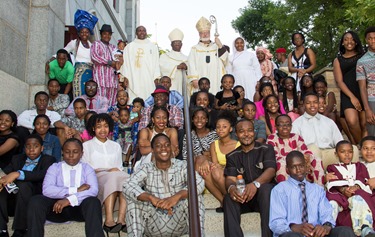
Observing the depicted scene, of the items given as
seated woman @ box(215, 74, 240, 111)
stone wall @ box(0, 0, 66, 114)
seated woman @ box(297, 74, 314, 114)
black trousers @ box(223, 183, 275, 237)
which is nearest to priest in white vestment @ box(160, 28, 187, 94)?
seated woman @ box(215, 74, 240, 111)

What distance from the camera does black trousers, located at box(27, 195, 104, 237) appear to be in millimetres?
4453

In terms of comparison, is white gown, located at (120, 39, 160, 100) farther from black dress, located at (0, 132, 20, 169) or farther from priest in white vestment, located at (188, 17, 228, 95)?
black dress, located at (0, 132, 20, 169)

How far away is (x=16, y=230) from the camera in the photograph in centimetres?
474

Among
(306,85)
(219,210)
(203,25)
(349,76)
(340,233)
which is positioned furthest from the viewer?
(203,25)

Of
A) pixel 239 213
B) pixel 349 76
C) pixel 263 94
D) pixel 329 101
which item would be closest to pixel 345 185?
pixel 239 213

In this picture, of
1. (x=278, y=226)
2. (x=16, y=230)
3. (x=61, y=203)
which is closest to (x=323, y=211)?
(x=278, y=226)

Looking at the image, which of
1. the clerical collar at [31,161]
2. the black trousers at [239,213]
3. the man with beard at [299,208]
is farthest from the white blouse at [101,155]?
the man with beard at [299,208]

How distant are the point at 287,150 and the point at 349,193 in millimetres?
963

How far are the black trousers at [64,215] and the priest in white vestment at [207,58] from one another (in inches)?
222

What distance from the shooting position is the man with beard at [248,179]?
176 inches

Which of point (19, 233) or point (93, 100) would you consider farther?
point (93, 100)

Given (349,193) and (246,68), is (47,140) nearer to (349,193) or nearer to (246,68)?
(349,193)

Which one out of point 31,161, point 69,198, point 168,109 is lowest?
point 69,198

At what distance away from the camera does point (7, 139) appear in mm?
5977
